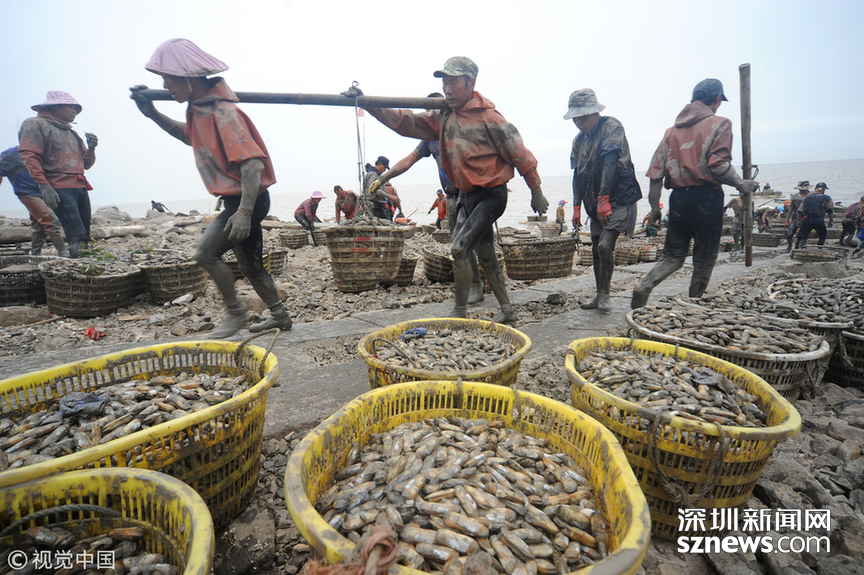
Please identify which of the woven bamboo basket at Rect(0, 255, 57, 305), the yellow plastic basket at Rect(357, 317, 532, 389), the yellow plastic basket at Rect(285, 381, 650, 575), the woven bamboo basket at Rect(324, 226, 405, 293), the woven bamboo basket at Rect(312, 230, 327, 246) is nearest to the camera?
the yellow plastic basket at Rect(285, 381, 650, 575)

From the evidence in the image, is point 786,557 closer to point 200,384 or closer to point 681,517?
point 681,517

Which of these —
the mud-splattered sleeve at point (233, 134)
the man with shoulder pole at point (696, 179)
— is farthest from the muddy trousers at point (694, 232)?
the mud-splattered sleeve at point (233, 134)

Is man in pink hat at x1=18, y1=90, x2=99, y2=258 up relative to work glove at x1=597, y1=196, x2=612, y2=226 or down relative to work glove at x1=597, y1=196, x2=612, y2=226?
up

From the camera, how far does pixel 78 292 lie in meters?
5.30

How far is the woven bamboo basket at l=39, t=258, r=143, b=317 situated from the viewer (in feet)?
17.3

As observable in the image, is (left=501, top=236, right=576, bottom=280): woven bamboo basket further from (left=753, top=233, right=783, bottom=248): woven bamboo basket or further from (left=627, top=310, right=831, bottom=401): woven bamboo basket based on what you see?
(left=753, top=233, right=783, bottom=248): woven bamboo basket

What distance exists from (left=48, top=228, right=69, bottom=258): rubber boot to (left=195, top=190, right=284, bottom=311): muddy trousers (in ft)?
15.6

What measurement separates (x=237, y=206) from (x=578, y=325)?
3858mm

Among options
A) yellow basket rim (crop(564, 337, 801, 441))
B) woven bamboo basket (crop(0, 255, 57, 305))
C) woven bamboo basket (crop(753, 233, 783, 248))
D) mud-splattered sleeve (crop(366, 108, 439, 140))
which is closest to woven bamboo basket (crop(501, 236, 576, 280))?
mud-splattered sleeve (crop(366, 108, 439, 140))

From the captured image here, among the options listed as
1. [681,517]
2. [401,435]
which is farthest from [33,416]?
[681,517]

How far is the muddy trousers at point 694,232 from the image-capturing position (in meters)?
4.45

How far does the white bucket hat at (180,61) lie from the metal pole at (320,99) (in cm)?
28

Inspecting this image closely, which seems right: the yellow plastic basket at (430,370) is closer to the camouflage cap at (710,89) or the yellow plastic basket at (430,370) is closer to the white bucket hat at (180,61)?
the white bucket hat at (180,61)

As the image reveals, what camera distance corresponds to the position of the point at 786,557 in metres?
1.78
